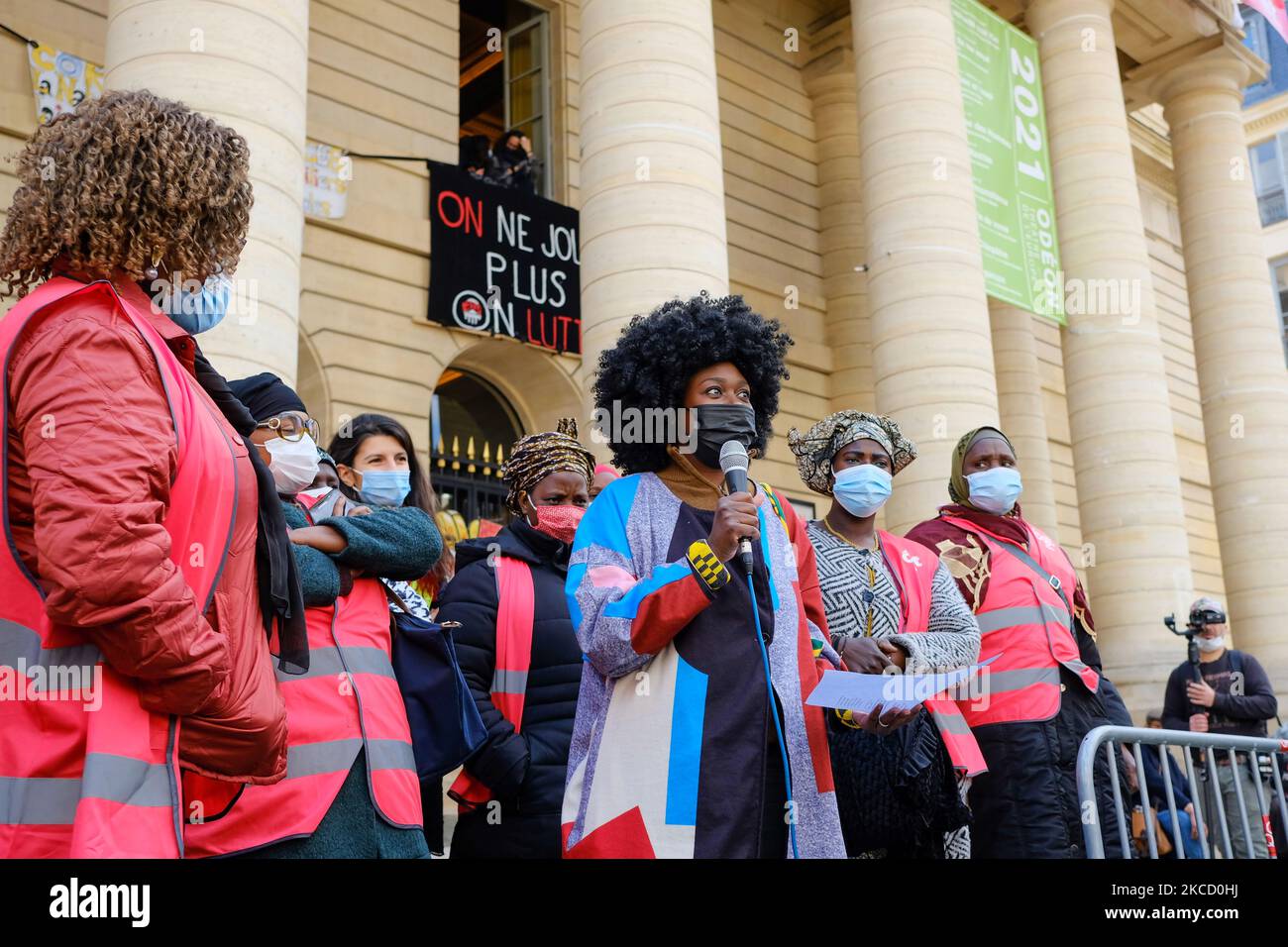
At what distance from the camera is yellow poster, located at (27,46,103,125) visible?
10758 millimetres

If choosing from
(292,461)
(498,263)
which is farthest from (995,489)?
(498,263)

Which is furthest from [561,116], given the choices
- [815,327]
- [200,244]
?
[200,244]

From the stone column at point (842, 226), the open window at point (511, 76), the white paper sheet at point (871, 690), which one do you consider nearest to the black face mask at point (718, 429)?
the white paper sheet at point (871, 690)

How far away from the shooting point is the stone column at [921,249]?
12125 millimetres

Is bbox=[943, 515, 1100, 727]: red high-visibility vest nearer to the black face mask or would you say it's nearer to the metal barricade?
the metal barricade

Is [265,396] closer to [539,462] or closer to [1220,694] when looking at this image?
[539,462]

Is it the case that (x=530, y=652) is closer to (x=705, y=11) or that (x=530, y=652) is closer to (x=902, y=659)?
(x=902, y=659)

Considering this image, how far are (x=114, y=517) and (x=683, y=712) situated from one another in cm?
146

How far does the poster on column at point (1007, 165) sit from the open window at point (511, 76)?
5.37 meters

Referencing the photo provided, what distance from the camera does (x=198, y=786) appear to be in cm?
254

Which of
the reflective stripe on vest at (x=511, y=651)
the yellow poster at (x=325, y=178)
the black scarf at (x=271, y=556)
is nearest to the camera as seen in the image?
the black scarf at (x=271, y=556)

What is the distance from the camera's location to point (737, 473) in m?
2.96

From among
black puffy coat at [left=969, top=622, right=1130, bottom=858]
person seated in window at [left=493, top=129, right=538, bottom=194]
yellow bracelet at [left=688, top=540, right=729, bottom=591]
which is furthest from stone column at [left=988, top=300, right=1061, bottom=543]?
yellow bracelet at [left=688, top=540, right=729, bottom=591]

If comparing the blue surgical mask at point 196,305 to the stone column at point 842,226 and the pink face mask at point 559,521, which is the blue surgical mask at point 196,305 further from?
the stone column at point 842,226
